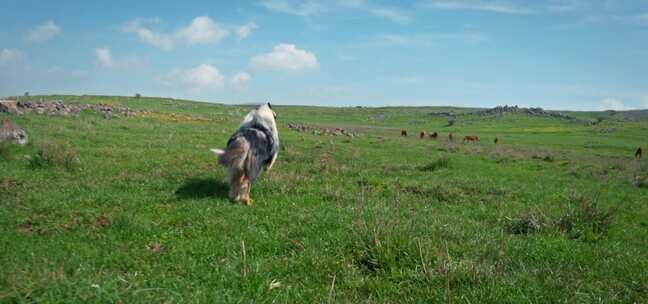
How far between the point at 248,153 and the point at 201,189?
1810 millimetres

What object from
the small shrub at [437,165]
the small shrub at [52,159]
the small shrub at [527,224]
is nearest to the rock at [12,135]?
the small shrub at [52,159]

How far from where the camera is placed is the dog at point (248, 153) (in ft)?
32.1

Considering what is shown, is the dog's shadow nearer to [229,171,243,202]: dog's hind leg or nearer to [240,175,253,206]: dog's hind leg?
[229,171,243,202]: dog's hind leg

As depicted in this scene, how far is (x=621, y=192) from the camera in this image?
16688 millimetres

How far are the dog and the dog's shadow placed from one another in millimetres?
745

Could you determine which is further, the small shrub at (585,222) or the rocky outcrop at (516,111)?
the rocky outcrop at (516,111)

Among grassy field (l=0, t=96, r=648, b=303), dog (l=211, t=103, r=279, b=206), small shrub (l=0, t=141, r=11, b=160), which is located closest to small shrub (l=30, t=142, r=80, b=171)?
grassy field (l=0, t=96, r=648, b=303)

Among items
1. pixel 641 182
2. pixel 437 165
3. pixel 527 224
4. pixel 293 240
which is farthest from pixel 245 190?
pixel 641 182

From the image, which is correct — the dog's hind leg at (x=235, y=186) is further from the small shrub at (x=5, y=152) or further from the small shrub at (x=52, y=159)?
the small shrub at (x=5, y=152)

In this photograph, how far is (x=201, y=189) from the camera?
11.0 m

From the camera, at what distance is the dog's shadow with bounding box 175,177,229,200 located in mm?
10352

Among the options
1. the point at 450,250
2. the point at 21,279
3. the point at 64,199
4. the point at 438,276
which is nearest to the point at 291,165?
the point at 64,199

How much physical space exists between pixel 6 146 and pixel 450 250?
13.5 m

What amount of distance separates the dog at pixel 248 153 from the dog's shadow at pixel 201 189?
0.75 meters
